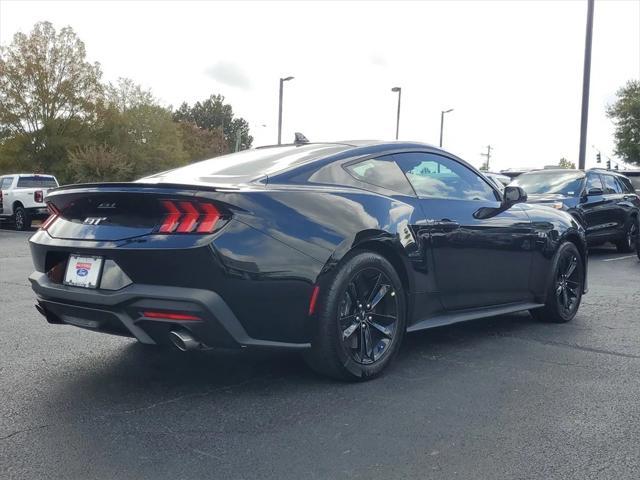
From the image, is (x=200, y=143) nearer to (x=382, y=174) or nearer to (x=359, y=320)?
(x=382, y=174)

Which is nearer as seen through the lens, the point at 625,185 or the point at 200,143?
the point at 625,185

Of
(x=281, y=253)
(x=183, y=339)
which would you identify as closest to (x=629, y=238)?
(x=281, y=253)

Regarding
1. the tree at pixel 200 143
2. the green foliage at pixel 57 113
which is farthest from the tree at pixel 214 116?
the green foliage at pixel 57 113

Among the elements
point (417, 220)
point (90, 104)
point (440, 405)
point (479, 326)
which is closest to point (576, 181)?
point (479, 326)

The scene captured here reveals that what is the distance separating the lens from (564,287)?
606cm

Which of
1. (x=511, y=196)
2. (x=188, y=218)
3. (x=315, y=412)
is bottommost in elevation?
(x=315, y=412)

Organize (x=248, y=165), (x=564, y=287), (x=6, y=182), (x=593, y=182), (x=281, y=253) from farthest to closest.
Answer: (x=6, y=182)
(x=593, y=182)
(x=564, y=287)
(x=248, y=165)
(x=281, y=253)

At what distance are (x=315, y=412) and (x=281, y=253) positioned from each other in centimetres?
84

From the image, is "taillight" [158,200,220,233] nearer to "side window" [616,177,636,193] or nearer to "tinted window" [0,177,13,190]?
"side window" [616,177,636,193]

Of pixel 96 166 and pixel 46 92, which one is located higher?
pixel 46 92

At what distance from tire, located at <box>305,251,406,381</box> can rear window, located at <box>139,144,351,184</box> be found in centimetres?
72

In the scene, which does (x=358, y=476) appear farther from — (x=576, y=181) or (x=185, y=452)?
(x=576, y=181)

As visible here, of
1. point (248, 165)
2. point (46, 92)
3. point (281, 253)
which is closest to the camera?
point (281, 253)

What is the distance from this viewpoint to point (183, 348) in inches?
138
